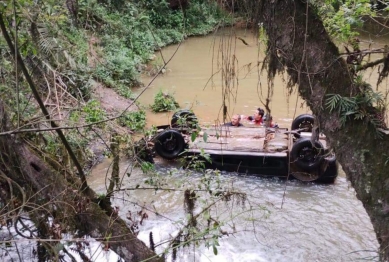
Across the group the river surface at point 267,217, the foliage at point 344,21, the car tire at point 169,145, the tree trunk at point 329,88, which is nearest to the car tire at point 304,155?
the river surface at point 267,217

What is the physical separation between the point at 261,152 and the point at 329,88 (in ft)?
16.1

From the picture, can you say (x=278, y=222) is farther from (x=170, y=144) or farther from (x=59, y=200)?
(x=59, y=200)

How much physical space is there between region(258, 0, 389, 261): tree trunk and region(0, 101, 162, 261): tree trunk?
1889 millimetres

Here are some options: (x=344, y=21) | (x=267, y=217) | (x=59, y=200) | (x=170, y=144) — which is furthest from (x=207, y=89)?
(x=59, y=200)

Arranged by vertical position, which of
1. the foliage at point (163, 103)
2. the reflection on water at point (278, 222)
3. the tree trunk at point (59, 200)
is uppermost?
the tree trunk at point (59, 200)

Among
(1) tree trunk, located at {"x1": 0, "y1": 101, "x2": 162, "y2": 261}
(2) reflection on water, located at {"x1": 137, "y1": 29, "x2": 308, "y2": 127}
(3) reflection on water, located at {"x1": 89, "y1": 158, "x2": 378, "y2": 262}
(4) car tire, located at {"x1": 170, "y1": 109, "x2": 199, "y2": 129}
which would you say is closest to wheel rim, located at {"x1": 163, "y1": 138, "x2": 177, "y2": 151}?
(3) reflection on water, located at {"x1": 89, "y1": 158, "x2": 378, "y2": 262}

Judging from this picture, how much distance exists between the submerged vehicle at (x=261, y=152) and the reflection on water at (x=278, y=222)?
218 millimetres

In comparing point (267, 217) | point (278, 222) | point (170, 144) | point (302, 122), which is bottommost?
point (278, 222)

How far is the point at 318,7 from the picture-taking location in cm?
296

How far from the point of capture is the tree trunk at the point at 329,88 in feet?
8.20

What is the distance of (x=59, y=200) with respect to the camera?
365cm

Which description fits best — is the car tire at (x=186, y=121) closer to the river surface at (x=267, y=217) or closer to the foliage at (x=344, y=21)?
the river surface at (x=267, y=217)

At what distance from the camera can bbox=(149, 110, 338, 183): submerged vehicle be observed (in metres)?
7.33

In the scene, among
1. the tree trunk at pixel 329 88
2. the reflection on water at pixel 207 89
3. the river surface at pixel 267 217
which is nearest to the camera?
the tree trunk at pixel 329 88
